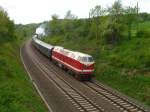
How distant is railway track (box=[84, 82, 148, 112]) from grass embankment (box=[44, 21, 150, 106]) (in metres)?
1.58

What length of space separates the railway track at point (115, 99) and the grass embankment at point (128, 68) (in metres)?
1.58

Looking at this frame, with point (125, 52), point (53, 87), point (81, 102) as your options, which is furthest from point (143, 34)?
point (81, 102)

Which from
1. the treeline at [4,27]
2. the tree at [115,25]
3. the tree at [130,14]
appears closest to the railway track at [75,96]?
the tree at [115,25]

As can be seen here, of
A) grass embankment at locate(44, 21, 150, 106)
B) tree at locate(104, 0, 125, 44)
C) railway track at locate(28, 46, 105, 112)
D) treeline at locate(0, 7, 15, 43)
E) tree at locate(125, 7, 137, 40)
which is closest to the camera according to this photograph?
railway track at locate(28, 46, 105, 112)

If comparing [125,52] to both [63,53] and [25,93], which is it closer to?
[63,53]

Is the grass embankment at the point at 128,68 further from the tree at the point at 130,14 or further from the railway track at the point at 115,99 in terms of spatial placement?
the tree at the point at 130,14

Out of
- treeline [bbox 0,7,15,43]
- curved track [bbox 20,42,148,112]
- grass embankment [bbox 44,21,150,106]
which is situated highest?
treeline [bbox 0,7,15,43]

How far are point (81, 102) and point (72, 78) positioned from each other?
13003 millimetres

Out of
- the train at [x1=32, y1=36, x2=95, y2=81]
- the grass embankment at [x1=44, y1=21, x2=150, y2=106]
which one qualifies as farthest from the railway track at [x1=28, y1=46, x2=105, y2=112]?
the grass embankment at [x1=44, y1=21, x2=150, y2=106]

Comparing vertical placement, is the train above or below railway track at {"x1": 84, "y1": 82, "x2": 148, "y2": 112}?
above

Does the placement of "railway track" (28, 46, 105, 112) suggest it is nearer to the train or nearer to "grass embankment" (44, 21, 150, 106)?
the train

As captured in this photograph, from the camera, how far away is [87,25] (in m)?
81.4

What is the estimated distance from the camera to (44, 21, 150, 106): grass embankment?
105 ft

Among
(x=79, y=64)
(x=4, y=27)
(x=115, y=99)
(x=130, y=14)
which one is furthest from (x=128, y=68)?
(x=4, y=27)
